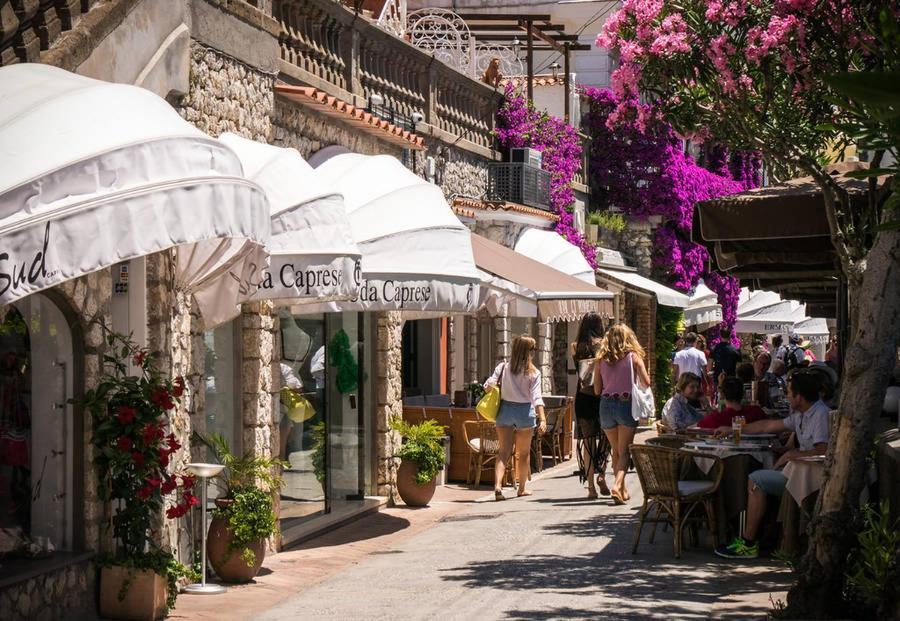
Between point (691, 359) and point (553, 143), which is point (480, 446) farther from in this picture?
point (553, 143)

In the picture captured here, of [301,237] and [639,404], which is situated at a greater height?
[301,237]

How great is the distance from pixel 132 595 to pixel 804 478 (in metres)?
4.91

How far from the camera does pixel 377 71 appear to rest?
52.7ft

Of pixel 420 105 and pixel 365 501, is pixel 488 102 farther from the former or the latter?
pixel 365 501

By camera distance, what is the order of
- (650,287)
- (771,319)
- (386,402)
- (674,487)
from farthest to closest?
(771,319) < (650,287) < (386,402) < (674,487)

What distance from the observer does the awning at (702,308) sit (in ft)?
105

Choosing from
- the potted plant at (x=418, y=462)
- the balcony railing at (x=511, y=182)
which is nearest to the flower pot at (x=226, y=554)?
the potted plant at (x=418, y=462)

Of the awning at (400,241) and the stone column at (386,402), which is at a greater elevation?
the awning at (400,241)

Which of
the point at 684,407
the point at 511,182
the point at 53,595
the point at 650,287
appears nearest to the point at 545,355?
the point at 511,182

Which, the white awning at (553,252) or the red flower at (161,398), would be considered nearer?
the red flower at (161,398)

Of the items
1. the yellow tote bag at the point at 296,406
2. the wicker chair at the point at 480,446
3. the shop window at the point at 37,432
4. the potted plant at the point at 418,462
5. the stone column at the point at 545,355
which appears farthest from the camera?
the stone column at the point at 545,355

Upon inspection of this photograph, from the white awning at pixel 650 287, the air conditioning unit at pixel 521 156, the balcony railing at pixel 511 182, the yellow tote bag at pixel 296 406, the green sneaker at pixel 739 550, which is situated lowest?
the green sneaker at pixel 739 550

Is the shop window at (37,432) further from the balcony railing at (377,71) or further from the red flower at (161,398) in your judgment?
the balcony railing at (377,71)

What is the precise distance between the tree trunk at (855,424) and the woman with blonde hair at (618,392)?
20.6 feet
